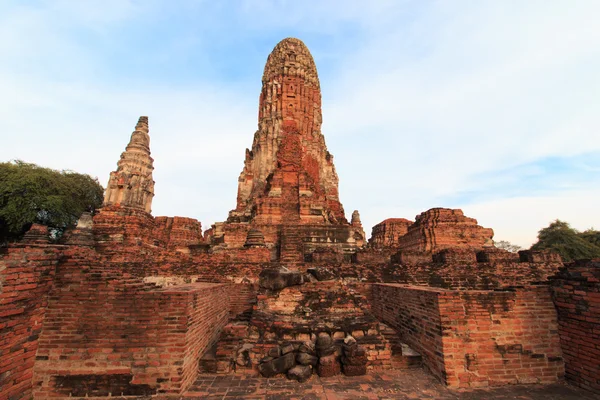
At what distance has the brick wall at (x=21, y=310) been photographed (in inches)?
131

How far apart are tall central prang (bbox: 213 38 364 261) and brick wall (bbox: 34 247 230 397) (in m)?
8.15

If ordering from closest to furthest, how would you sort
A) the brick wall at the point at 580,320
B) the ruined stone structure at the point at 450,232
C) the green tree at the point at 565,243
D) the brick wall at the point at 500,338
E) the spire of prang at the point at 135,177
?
the brick wall at the point at 580,320, the brick wall at the point at 500,338, the ruined stone structure at the point at 450,232, the spire of prang at the point at 135,177, the green tree at the point at 565,243

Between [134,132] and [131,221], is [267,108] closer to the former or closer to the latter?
[134,132]

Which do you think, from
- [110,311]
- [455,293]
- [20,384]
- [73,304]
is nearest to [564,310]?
[455,293]

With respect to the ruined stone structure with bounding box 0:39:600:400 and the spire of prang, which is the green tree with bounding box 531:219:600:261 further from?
the spire of prang

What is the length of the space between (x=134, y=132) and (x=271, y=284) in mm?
18187

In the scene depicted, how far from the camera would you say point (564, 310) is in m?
4.46

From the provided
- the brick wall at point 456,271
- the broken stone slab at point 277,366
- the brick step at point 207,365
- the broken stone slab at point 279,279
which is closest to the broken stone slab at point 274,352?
the broken stone slab at point 277,366

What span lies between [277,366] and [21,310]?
3488mm

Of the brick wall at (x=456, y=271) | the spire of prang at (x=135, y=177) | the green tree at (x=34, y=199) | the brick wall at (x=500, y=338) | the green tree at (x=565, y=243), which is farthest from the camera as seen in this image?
the green tree at (x=565, y=243)

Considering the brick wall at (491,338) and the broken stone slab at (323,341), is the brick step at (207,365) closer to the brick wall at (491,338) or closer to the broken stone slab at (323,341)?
the broken stone slab at (323,341)

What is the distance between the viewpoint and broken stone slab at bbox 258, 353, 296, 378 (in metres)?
4.46

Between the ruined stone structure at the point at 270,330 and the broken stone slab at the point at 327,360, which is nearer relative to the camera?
the ruined stone structure at the point at 270,330

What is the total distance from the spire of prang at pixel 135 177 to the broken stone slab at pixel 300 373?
16745mm
